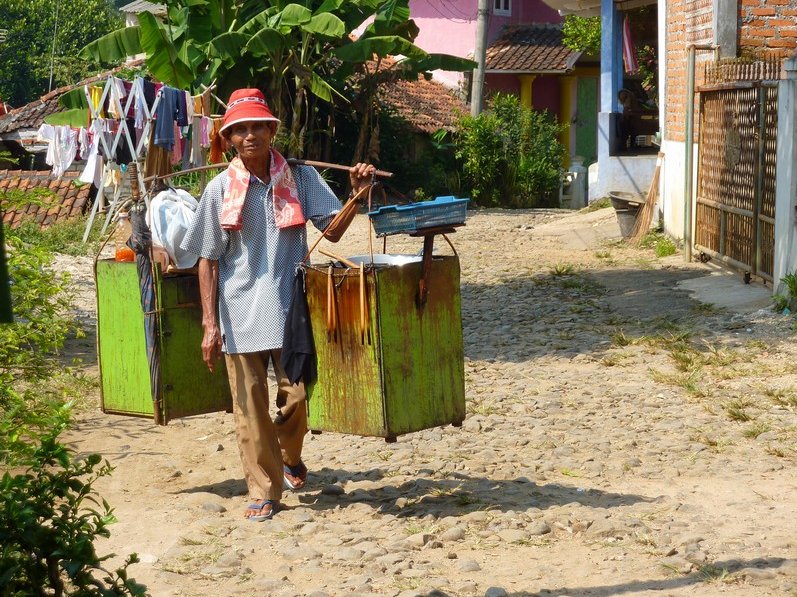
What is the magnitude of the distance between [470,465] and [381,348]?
50.8 inches

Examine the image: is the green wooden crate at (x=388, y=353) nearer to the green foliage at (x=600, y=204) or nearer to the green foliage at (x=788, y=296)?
the green foliage at (x=788, y=296)

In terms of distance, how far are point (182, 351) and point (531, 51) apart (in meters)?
24.4

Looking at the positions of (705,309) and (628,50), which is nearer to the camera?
(705,309)

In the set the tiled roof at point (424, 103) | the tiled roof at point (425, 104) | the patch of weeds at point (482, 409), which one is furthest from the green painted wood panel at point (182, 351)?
the tiled roof at point (425, 104)

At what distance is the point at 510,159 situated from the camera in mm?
23438

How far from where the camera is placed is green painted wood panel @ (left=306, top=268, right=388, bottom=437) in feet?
15.3

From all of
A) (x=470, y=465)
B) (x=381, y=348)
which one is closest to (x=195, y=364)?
(x=381, y=348)

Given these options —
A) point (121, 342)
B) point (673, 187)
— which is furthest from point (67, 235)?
point (121, 342)

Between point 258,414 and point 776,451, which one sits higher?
point 258,414

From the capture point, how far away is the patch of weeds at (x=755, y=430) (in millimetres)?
5980

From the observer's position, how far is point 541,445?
6047mm

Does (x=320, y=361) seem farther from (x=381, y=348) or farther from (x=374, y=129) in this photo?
(x=374, y=129)

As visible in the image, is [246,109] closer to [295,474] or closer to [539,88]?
[295,474]

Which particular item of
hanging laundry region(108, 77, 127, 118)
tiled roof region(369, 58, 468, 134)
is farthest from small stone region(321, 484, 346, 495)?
tiled roof region(369, 58, 468, 134)
